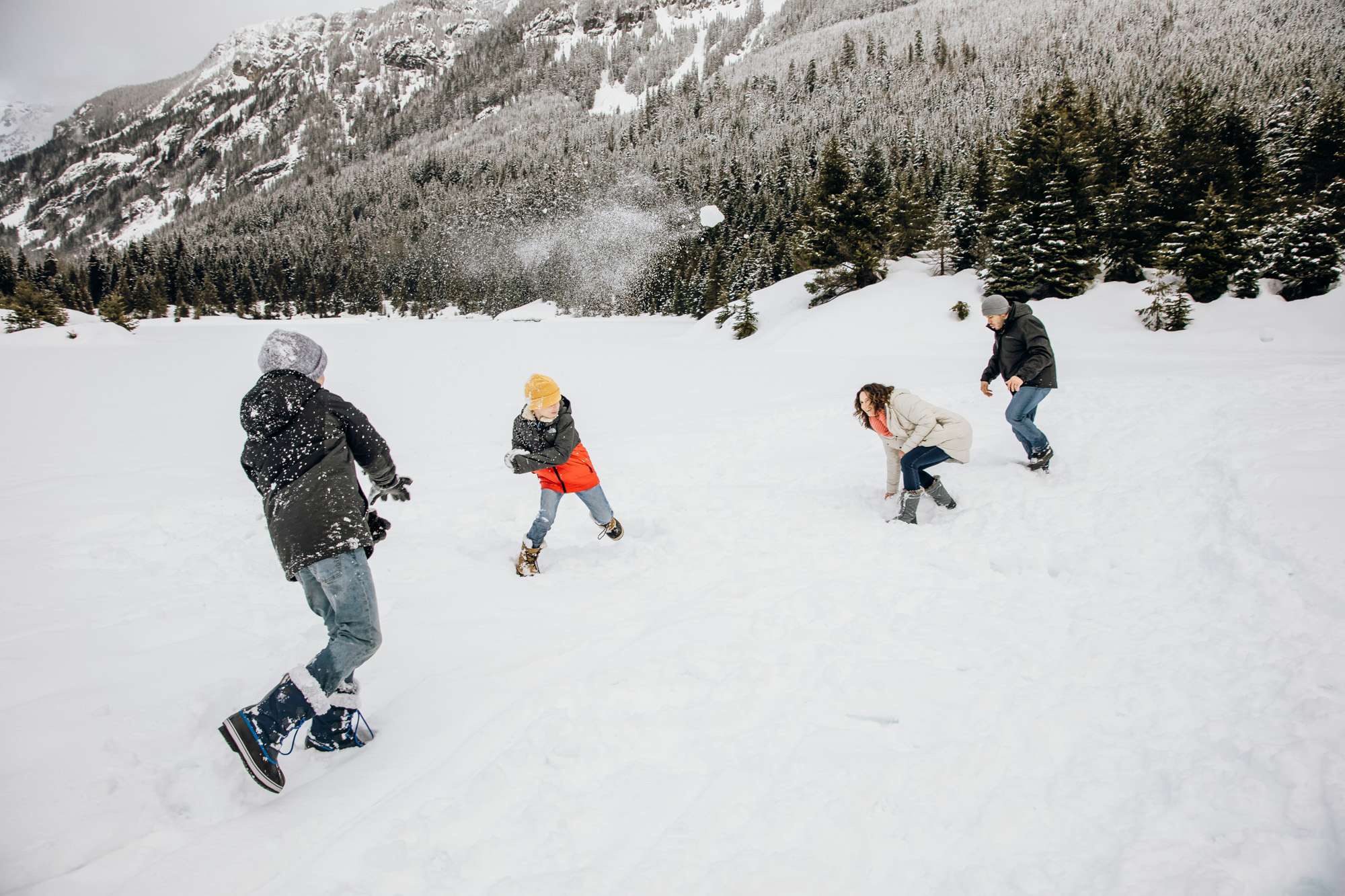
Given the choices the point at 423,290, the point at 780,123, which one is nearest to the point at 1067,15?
the point at 780,123

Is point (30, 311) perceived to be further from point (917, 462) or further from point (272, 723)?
point (917, 462)

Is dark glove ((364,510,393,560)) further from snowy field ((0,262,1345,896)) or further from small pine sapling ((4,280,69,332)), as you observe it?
small pine sapling ((4,280,69,332))

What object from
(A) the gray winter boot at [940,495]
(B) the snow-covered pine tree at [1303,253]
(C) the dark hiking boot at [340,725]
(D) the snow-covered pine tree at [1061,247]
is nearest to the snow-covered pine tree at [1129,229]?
(D) the snow-covered pine tree at [1061,247]

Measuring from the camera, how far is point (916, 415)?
522cm

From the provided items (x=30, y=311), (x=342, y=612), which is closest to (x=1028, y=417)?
(x=342, y=612)

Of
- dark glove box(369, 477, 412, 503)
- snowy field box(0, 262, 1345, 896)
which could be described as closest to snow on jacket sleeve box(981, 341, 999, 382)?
snowy field box(0, 262, 1345, 896)

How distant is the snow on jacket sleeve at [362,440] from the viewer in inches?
113

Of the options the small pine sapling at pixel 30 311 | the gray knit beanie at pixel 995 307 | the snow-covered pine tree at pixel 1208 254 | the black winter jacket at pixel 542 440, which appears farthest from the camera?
the small pine sapling at pixel 30 311

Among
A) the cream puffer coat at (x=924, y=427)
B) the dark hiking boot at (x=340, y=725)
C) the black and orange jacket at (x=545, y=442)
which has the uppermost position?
the black and orange jacket at (x=545, y=442)

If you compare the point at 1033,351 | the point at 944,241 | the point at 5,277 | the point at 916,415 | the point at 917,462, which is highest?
the point at 5,277

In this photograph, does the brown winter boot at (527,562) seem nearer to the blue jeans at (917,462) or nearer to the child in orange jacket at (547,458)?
the child in orange jacket at (547,458)

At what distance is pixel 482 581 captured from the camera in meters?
4.67

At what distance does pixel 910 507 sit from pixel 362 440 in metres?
4.64

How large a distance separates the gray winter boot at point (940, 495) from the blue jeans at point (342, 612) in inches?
195
